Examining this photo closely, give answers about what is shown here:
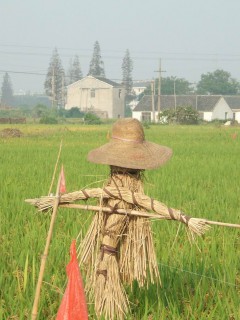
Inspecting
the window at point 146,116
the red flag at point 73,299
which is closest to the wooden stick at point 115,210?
the red flag at point 73,299

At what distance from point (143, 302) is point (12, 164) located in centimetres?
871

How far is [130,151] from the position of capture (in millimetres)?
2709

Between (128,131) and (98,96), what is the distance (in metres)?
62.1

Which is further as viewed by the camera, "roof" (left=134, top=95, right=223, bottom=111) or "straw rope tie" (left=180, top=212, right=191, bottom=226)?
"roof" (left=134, top=95, right=223, bottom=111)

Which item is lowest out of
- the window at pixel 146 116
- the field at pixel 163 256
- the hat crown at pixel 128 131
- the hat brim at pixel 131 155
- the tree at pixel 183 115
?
the window at pixel 146 116

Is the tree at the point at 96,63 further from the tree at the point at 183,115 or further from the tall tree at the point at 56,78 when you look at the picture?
the tree at the point at 183,115

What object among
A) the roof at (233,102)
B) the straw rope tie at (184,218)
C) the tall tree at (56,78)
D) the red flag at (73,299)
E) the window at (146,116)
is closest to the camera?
the red flag at (73,299)

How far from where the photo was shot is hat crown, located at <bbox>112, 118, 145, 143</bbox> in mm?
2738

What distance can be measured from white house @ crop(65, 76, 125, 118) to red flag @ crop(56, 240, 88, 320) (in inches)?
2395

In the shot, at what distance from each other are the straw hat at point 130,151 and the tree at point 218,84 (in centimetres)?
8265

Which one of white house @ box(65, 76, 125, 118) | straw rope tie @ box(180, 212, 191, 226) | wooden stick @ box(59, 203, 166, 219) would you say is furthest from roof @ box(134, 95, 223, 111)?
straw rope tie @ box(180, 212, 191, 226)

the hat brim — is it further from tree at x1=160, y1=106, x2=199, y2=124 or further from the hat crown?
tree at x1=160, y1=106, x2=199, y2=124

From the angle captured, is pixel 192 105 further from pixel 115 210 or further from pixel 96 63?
pixel 115 210

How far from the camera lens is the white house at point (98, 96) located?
63600 mm
